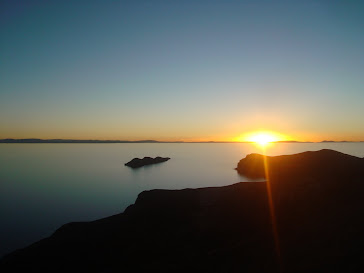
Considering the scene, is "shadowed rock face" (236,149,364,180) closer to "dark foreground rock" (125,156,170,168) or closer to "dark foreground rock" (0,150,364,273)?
"dark foreground rock" (0,150,364,273)

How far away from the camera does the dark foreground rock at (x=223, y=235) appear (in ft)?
42.0

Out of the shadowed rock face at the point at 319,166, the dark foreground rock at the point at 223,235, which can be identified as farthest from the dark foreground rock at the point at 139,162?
the dark foreground rock at the point at 223,235

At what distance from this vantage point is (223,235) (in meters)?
19.8

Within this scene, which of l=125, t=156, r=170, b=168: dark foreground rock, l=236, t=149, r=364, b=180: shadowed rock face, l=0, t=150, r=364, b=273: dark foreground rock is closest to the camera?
l=0, t=150, r=364, b=273: dark foreground rock

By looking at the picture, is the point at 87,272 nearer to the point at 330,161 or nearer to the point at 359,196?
the point at 359,196

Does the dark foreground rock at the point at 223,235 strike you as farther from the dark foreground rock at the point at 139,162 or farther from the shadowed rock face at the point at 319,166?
the dark foreground rock at the point at 139,162

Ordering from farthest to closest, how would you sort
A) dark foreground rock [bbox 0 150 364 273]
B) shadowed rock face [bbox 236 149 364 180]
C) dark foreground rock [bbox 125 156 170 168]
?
dark foreground rock [bbox 125 156 170 168]
shadowed rock face [bbox 236 149 364 180]
dark foreground rock [bbox 0 150 364 273]

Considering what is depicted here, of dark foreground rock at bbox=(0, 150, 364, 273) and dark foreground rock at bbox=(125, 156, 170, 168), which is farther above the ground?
dark foreground rock at bbox=(0, 150, 364, 273)

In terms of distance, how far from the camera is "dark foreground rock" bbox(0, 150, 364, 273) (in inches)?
504

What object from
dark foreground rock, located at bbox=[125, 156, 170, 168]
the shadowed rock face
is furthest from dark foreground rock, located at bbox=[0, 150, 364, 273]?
dark foreground rock, located at bbox=[125, 156, 170, 168]

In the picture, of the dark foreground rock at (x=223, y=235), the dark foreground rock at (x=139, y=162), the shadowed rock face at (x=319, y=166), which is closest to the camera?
the dark foreground rock at (x=223, y=235)

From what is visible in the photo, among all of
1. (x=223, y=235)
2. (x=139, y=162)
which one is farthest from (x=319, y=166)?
(x=139, y=162)

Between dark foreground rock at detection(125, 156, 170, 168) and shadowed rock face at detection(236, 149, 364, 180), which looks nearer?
shadowed rock face at detection(236, 149, 364, 180)

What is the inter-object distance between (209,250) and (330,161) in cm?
3487
